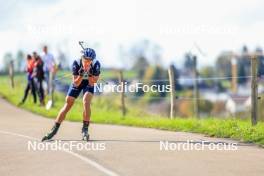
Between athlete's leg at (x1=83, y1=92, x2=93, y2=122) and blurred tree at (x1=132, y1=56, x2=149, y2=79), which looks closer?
athlete's leg at (x1=83, y1=92, x2=93, y2=122)

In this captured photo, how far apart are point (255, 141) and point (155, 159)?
3.93 metres

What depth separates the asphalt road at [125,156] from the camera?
35.3 feet

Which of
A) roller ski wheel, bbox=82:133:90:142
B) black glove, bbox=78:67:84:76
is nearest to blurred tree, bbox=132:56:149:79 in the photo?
roller ski wheel, bbox=82:133:90:142

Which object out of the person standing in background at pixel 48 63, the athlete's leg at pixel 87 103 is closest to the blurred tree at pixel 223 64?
the person standing in background at pixel 48 63

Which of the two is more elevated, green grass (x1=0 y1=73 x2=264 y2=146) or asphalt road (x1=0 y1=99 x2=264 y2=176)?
green grass (x1=0 y1=73 x2=264 y2=146)

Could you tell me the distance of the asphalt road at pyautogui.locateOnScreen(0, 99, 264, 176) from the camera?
35.3ft

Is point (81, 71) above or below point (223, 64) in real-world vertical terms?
below

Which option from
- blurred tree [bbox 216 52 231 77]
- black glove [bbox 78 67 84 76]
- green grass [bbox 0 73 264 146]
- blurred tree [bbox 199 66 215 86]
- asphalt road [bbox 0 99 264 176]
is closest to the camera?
asphalt road [bbox 0 99 264 176]

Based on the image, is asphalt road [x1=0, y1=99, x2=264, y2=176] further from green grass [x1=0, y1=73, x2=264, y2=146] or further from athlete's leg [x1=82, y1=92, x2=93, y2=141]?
green grass [x1=0, y1=73, x2=264, y2=146]

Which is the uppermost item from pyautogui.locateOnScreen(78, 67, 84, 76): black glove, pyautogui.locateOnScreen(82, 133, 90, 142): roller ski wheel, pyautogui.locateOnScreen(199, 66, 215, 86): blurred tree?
pyautogui.locateOnScreen(199, 66, 215, 86): blurred tree

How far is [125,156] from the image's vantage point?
1221 centimetres

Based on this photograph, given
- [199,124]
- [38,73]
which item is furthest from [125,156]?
[38,73]

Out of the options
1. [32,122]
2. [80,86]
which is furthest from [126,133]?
[32,122]

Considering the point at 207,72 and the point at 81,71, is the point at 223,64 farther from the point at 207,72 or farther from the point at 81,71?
the point at 81,71
